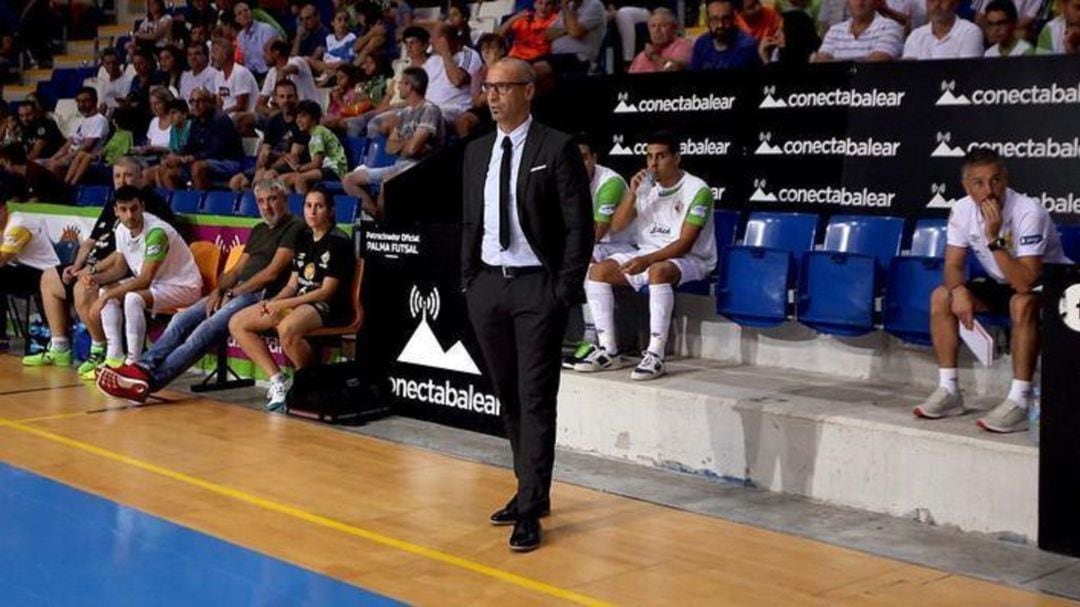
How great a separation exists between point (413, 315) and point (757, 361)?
2286mm

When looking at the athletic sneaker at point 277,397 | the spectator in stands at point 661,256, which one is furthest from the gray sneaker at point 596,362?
the athletic sneaker at point 277,397

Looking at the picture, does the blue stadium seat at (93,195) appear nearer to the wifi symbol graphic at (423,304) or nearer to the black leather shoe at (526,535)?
the wifi symbol graphic at (423,304)

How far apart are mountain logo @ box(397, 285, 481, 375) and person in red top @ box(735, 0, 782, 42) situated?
11.7 ft

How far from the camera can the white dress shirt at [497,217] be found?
6066 millimetres

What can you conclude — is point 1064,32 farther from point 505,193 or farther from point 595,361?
point 505,193

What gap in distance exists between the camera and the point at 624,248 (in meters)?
8.85

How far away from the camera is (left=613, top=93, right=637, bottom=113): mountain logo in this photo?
9930mm

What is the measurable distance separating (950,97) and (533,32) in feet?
15.7

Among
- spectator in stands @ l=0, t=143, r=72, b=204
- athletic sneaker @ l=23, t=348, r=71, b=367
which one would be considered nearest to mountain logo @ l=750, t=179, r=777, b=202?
athletic sneaker @ l=23, t=348, r=71, b=367

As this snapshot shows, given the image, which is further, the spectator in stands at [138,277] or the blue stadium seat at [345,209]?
the blue stadium seat at [345,209]

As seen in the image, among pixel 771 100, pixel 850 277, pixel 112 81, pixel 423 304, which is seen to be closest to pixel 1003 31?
pixel 771 100

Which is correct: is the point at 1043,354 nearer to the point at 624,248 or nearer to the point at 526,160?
the point at 526,160

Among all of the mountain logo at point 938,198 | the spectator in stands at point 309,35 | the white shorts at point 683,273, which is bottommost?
the white shorts at point 683,273

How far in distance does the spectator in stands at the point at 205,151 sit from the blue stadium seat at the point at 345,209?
297cm
